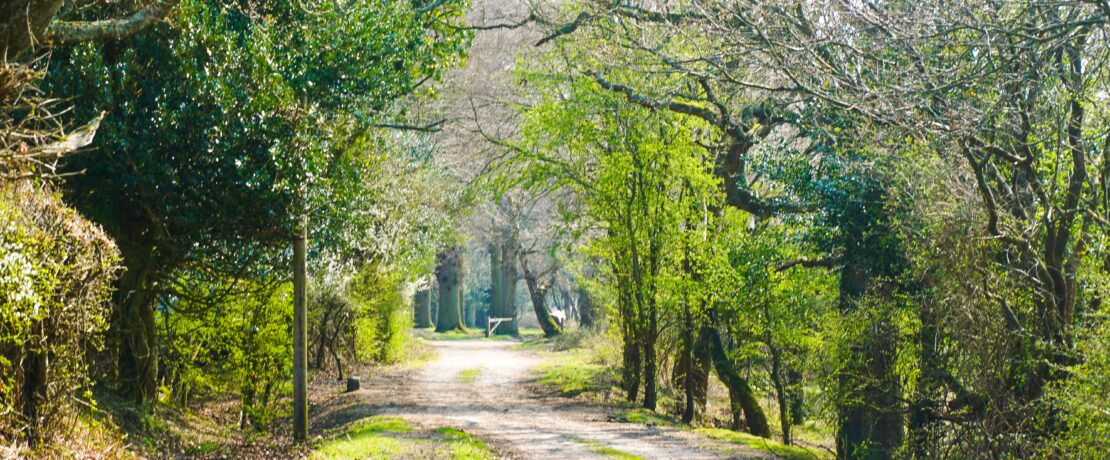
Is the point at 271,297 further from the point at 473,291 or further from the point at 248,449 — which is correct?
the point at 473,291

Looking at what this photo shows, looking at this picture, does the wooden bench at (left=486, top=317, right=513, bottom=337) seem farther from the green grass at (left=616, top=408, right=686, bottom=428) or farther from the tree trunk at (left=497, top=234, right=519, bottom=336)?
the green grass at (left=616, top=408, right=686, bottom=428)

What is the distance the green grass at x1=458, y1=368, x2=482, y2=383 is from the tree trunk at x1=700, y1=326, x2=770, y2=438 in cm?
873

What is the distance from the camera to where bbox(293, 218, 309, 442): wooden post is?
14.3m

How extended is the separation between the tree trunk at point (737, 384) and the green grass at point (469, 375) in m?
8.73

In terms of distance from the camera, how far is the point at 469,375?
1118 inches

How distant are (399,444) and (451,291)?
41482mm

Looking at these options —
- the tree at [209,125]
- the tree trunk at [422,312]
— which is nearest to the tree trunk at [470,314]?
the tree trunk at [422,312]

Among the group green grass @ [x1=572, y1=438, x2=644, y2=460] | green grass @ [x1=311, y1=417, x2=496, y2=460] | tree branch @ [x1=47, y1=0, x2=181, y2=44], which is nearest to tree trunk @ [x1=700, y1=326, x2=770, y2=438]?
green grass @ [x1=572, y1=438, x2=644, y2=460]

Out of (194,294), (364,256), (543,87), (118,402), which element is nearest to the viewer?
(118,402)

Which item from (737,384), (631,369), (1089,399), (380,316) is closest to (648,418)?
(737,384)

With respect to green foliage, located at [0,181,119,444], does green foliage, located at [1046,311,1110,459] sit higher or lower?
lower

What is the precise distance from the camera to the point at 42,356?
8.80 m

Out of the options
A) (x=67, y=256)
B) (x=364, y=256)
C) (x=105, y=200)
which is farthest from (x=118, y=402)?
(x=364, y=256)

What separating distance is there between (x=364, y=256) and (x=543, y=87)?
21.1ft
